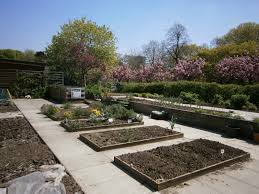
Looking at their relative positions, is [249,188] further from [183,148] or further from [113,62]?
[113,62]

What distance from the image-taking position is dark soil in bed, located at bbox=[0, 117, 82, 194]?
493 centimetres

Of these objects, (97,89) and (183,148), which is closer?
(183,148)

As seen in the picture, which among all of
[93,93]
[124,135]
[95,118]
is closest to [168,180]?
[124,135]

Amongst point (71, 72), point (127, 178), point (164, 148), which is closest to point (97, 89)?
point (71, 72)

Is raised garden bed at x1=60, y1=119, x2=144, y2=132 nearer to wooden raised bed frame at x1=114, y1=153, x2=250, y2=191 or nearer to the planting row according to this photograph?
the planting row

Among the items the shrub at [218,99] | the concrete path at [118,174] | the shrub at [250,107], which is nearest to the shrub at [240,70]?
the shrub at [218,99]

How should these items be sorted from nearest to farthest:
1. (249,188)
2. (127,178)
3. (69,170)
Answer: (249,188) → (127,178) → (69,170)

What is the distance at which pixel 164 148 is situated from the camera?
21.4 ft

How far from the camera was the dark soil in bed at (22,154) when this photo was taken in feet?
16.2

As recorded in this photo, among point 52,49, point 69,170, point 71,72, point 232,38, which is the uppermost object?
point 232,38

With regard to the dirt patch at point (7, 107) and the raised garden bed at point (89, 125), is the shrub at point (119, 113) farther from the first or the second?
the dirt patch at point (7, 107)

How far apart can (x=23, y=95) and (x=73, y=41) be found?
304 inches

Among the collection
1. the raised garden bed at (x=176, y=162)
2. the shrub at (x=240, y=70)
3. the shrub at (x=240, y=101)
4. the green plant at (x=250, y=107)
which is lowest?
the raised garden bed at (x=176, y=162)

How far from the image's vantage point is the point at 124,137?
24.3ft
